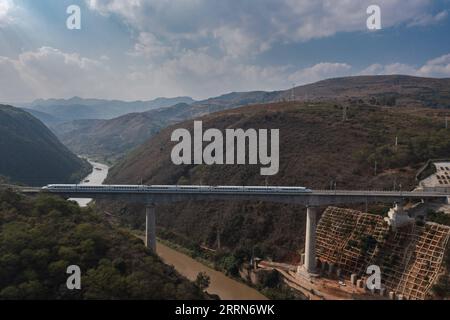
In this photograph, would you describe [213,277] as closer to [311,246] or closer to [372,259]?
[311,246]

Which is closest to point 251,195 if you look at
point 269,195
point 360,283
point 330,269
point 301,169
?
point 269,195

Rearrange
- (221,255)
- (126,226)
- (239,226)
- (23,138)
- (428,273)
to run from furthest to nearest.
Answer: (23,138), (126,226), (239,226), (221,255), (428,273)

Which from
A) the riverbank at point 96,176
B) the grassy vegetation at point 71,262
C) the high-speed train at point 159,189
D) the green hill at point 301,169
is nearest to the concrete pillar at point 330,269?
the green hill at point 301,169

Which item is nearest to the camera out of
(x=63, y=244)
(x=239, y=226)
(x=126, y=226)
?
(x=63, y=244)

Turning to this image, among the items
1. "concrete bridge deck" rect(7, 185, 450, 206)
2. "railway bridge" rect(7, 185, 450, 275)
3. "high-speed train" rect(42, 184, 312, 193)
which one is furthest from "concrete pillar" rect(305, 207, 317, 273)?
"high-speed train" rect(42, 184, 312, 193)

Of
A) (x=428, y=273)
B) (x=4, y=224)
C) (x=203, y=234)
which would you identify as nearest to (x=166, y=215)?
(x=203, y=234)

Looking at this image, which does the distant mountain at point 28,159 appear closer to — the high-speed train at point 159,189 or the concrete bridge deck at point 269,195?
the high-speed train at point 159,189
